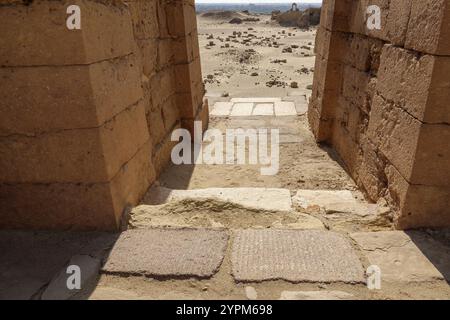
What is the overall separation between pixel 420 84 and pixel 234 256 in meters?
1.88

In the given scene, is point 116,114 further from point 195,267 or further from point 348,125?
point 348,125

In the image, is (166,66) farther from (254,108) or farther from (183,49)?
(254,108)

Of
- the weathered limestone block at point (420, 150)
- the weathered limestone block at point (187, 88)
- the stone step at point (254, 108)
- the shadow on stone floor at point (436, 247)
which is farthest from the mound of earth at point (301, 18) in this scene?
the shadow on stone floor at point (436, 247)

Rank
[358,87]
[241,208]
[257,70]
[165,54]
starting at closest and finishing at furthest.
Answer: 1. [241,208]
2. [358,87]
3. [165,54]
4. [257,70]

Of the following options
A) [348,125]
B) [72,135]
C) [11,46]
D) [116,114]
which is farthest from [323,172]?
[11,46]

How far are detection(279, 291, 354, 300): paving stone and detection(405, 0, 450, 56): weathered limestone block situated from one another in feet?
5.71

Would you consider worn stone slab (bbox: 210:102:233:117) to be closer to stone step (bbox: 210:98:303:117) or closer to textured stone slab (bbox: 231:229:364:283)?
stone step (bbox: 210:98:303:117)

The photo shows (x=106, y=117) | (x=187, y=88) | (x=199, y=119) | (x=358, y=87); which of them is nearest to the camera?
(x=106, y=117)

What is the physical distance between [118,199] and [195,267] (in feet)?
3.03

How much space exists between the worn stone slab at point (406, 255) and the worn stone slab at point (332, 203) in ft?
1.53

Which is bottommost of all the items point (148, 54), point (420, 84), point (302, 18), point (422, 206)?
point (422, 206)

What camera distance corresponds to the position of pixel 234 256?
2344mm

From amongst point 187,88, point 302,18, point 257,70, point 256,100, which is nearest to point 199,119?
point 187,88
